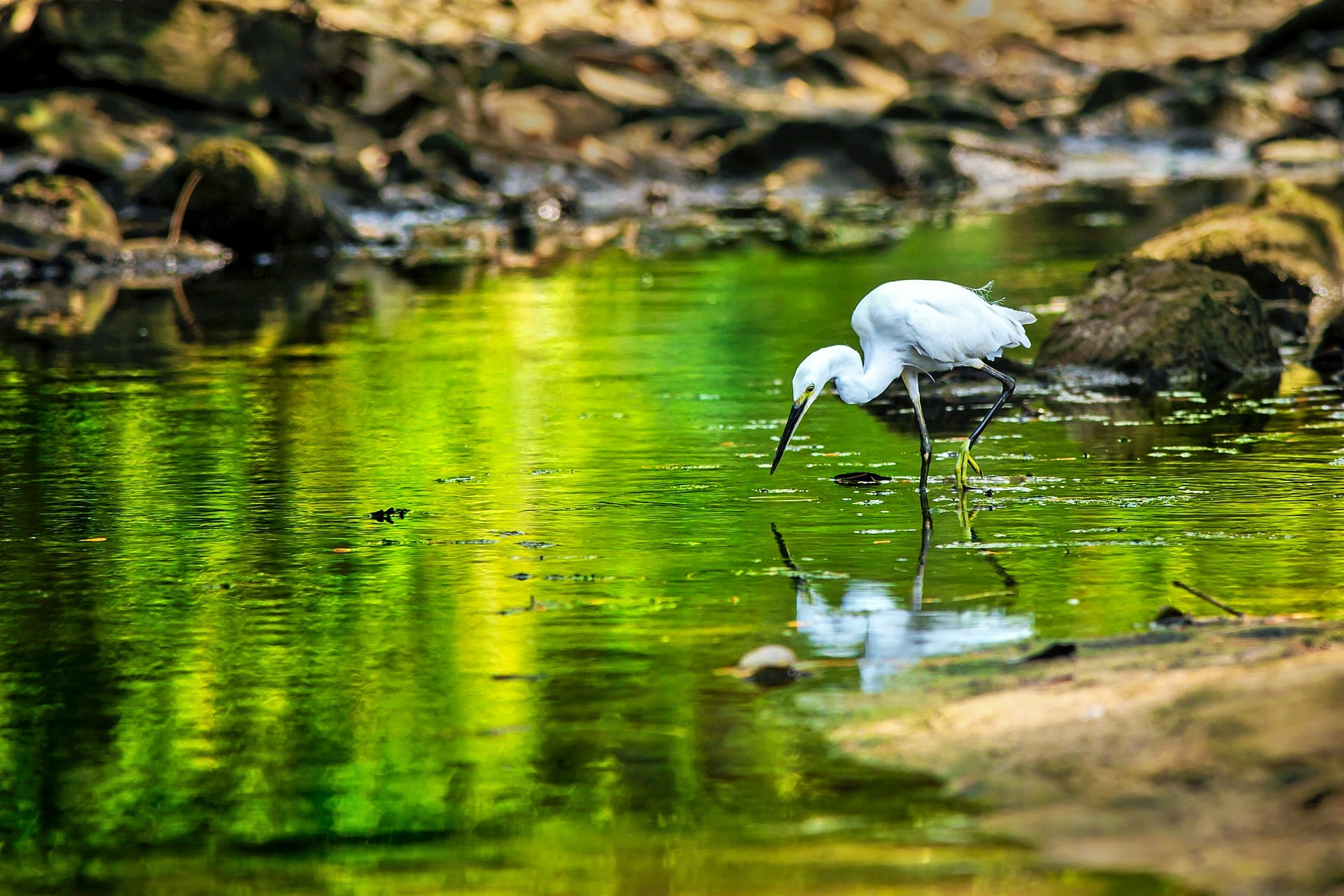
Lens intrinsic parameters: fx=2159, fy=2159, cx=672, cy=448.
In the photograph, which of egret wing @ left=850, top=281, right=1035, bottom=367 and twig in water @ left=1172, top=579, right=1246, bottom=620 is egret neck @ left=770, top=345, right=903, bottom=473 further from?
twig in water @ left=1172, top=579, right=1246, bottom=620

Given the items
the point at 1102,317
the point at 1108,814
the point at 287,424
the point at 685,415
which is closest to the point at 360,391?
the point at 287,424

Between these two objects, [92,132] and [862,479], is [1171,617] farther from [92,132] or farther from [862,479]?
[92,132]

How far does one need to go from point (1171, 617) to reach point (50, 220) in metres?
18.9

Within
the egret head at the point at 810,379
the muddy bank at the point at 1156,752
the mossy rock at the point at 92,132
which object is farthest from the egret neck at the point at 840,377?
the mossy rock at the point at 92,132

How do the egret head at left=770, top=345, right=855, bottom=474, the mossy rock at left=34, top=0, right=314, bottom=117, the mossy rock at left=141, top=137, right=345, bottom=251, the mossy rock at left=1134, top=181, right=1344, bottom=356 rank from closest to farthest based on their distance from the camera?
the egret head at left=770, top=345, right=855, bottom=474, the mossy rock at left=1134, top=181, right=1344, bottom=356, the mossy rock at left=141, top=137, right=345, bottom=251, the mossy rock at left=34, top=0, right=314, bottom=117

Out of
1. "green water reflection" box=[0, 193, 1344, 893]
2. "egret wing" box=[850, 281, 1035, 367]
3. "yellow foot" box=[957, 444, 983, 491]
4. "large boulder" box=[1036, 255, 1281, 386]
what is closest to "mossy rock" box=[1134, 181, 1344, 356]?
"large boulder" box=[1036, 255, 1281, 386]

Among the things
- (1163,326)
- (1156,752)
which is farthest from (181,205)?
(1156,752)

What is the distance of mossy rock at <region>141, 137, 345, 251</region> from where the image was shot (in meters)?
24.6

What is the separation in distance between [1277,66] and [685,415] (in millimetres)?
39237

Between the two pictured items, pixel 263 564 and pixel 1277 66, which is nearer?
pixel 263 564

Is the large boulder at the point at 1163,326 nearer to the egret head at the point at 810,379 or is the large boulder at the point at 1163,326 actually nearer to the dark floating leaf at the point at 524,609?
the egret head at the point at 810,379

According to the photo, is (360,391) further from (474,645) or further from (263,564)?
(474,645)

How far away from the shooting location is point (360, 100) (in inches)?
1401

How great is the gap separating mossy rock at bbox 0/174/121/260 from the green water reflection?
9.07 meters
